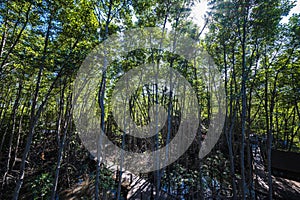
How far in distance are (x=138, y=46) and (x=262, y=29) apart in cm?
370

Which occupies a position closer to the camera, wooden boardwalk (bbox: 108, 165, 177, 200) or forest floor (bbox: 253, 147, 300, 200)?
wooden boardwalk (bbox: 108, 165, 177, 200)

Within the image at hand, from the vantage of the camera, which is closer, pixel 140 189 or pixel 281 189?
pixel 140 189

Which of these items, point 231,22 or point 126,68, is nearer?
point 231,22

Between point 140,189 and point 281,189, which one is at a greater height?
point 140,189

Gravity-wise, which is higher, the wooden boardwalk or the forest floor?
the wooden boardwalk

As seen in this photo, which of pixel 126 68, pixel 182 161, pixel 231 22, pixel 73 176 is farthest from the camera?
pixel 182 161

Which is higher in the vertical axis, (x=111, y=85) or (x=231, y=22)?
(x=231, y=22)

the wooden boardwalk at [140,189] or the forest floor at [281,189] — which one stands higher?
the wooden boardwalk at [140,189]

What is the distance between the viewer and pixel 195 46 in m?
5.05

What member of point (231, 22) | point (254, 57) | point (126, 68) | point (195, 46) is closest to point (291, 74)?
point (254, 57)

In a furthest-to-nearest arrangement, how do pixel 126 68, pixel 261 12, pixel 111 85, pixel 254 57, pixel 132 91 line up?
1. pixel 132 91
2. pixel 111 85
3. pixel 126 68
4. pixel 254 57
5. pixel 261 12

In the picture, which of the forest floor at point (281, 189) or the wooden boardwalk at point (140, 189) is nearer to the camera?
the wooden boardwalk at point (140, 189)

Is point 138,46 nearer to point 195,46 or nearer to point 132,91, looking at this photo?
point 195,46

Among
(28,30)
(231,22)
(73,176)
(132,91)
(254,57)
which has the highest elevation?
(231,22)
